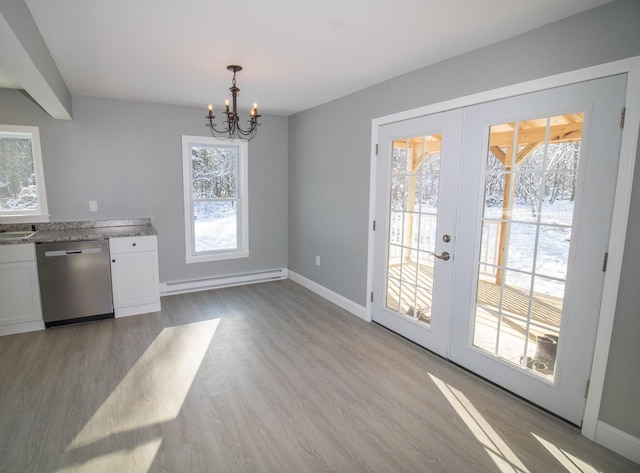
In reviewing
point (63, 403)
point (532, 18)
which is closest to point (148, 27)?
point (532, 18)

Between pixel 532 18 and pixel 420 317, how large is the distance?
2334mm

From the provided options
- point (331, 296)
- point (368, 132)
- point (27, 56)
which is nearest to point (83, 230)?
point (27, 56)

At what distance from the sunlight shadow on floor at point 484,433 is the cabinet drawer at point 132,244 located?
316 centimetres

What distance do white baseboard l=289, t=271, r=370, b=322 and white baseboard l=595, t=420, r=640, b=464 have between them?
2.10m

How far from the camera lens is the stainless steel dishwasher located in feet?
11.2

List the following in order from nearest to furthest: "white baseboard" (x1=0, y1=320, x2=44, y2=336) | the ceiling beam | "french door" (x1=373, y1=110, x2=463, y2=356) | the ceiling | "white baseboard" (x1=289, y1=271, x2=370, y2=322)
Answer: the ceiling beam
the ceiling
"french door" (x1=373, y1=110, x2=463, y2=356)
"white baseboard" (x1=0, y1=320, x2=44, y2=336)
"white baseboard" (x1=289, y1=271, x2=370, y2=322)

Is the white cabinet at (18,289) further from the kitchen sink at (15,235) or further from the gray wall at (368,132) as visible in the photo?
the gray wall at (368,132)

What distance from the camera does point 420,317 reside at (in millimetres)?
3191

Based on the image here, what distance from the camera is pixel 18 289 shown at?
332 cm

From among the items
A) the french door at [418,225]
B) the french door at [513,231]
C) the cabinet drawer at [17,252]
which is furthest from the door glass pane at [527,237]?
the cabinet drawer at [17,252]

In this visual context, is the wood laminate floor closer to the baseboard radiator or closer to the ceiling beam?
the baseboard radiator

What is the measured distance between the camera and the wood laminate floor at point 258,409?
1.90 metres

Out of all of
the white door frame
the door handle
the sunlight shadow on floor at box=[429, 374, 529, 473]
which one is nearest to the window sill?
the door handle

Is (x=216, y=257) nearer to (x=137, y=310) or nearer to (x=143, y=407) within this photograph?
(x=137, y=310)
